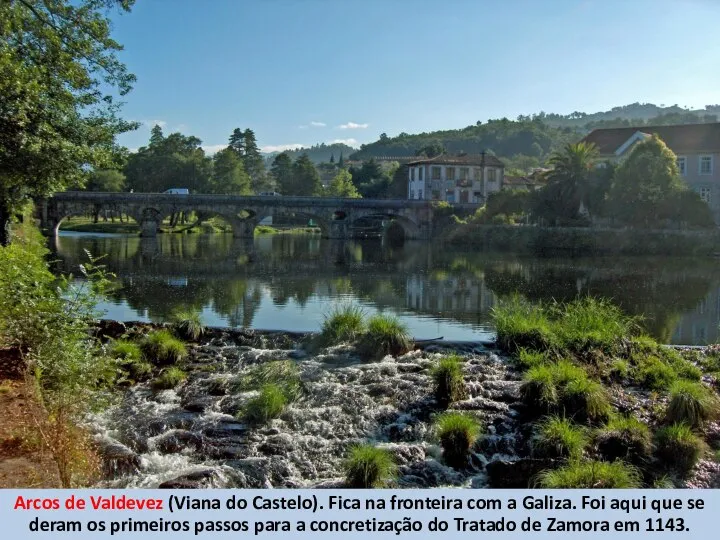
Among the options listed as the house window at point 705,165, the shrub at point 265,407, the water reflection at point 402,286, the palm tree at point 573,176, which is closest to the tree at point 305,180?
the palm tree at point 573,176

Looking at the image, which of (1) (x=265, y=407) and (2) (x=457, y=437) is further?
(1) (x=265, y=407)

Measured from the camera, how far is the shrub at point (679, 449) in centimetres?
838

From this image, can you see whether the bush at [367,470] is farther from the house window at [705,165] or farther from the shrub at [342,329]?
the house window at [705,165]

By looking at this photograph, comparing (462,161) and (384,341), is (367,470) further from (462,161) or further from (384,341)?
(462,161)

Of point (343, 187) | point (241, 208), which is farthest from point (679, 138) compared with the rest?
point (343, 187)

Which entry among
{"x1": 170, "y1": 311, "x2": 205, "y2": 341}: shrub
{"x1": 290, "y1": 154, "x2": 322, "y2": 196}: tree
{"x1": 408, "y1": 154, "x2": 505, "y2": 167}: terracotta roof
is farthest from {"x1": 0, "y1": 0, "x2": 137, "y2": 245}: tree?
{"x1": 290, "y1": 154, "x2": 322, "y2": 196}: tree

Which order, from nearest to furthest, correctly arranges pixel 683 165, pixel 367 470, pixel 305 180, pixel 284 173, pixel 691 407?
pixel 367 470
pixel 691 407
pixel 683 165
pixel 305 180
pixel 284 173

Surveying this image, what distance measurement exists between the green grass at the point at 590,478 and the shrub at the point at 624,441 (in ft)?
3.16

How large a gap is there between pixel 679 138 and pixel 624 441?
54091mm

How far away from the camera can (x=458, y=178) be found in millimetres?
76500

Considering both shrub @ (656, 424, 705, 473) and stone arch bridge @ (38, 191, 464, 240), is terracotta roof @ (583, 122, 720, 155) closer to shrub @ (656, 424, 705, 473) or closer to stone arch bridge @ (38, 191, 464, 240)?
stone arch bridge @ (38, 191, 464, 240)

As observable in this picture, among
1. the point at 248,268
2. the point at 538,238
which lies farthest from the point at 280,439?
the point at 538,238

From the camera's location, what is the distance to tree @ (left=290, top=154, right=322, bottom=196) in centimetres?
9425

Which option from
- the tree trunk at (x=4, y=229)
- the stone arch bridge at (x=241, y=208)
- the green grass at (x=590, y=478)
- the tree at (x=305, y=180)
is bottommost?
the green grass at (x=590, y=478)
